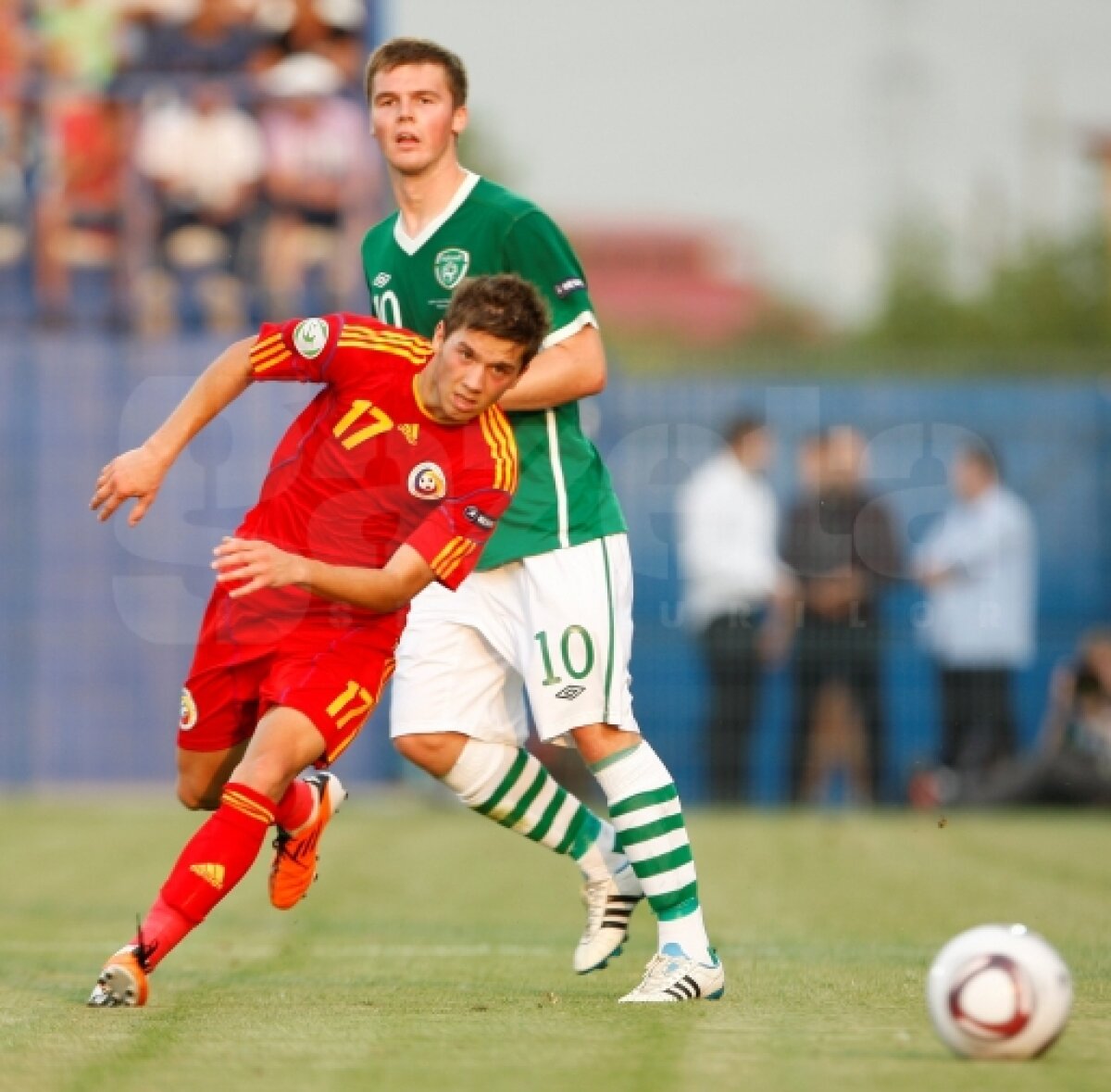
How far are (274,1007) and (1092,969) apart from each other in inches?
99.2

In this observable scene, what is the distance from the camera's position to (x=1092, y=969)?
22.2 ft

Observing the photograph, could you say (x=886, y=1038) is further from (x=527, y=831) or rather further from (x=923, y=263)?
(x=923, y=263)

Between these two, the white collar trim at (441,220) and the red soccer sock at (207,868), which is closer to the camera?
the red soccer sock at (207,868)

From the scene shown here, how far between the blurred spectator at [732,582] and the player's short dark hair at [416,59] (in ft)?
27.8

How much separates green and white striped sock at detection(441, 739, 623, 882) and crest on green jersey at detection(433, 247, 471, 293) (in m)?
1.33

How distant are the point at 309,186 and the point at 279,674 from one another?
10.9m

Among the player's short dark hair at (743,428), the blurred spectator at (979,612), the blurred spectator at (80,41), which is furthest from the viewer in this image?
the blurred spectator at (80,41)

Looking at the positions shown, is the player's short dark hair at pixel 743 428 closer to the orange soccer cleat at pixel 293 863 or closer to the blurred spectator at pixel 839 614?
the blurred spectator at pixel 839 614

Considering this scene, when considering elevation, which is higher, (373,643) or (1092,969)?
(373,643)

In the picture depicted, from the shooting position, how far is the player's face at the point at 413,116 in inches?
253

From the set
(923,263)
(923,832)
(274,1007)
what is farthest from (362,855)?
(923,263)

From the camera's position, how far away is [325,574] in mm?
5707

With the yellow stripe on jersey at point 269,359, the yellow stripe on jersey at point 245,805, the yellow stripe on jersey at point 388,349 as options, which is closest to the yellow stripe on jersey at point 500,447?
the yellow stripe on jersey at point 388,349

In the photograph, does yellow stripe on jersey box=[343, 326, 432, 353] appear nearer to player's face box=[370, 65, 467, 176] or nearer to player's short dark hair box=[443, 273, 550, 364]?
player's short dark hair box=[443, 273, 550, 364]
